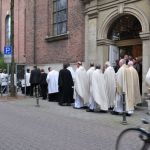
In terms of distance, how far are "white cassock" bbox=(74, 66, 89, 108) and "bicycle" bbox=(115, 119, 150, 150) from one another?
9.53 m

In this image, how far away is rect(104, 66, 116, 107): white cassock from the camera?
50.1ft

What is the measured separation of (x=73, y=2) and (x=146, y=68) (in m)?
6.69

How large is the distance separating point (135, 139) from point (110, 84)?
906 centimetres

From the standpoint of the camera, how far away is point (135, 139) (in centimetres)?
635

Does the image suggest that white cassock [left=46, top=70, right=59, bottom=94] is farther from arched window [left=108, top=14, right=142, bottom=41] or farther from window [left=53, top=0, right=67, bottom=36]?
window [left=53, top=0, right=67, bottom=36]

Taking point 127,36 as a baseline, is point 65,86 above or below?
below

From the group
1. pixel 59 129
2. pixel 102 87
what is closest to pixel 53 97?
pixel 102 87

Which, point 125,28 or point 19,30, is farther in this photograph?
point 19,30

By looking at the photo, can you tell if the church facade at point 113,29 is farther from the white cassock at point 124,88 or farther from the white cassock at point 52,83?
the white cassock at point 124,88

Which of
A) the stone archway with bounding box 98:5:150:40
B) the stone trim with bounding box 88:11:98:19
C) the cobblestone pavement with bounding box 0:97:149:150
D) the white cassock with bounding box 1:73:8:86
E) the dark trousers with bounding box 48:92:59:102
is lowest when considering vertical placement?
the cobblestone pavement with bounding box 0:97:149:150

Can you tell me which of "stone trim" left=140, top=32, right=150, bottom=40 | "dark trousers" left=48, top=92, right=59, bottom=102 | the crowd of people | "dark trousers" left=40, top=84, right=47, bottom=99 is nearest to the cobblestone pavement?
the crowd of people

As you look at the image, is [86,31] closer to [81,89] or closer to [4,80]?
[81,89]

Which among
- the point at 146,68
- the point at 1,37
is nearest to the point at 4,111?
the point at 146,68

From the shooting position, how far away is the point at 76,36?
2123cm
